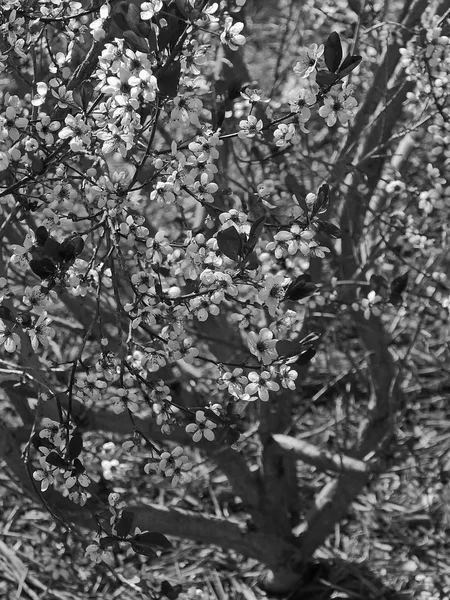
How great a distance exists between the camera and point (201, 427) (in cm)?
189

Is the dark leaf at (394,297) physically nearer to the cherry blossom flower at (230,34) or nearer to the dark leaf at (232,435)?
the dark leaf at (232,435)

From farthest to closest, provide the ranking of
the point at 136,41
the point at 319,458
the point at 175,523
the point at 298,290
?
the point at 319,458, the point at 175,523, the point at 298,290, the point at 136,41

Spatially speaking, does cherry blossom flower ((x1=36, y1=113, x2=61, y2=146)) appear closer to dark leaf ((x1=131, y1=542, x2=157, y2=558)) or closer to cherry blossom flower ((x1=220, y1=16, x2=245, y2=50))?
cherry blossom flower ((x1=220, y1=16, x2=245, y2=50))

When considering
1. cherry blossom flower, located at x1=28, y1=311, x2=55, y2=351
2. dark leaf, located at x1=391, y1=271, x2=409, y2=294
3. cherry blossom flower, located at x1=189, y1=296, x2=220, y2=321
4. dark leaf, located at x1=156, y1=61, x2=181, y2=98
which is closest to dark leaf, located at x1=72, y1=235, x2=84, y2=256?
cherry blossom flower, located at x1=28, y1=311, x2=55, y2=351

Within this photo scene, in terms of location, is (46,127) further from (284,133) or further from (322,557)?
(322,557)

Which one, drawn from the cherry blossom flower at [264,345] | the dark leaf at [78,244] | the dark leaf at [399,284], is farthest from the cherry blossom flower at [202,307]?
the dark leaf at [399,284]

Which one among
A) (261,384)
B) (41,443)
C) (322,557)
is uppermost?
(322,557)

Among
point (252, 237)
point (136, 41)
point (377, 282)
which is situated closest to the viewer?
point (136, 41)

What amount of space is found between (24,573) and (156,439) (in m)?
0.85

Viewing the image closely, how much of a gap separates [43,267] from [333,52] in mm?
731

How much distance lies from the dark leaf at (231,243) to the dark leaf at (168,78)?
0.29 meters

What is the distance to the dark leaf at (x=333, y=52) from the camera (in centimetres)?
162

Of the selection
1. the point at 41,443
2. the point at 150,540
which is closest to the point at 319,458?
the point at 150,540

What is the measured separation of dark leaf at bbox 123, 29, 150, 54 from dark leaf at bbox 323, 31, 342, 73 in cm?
37
